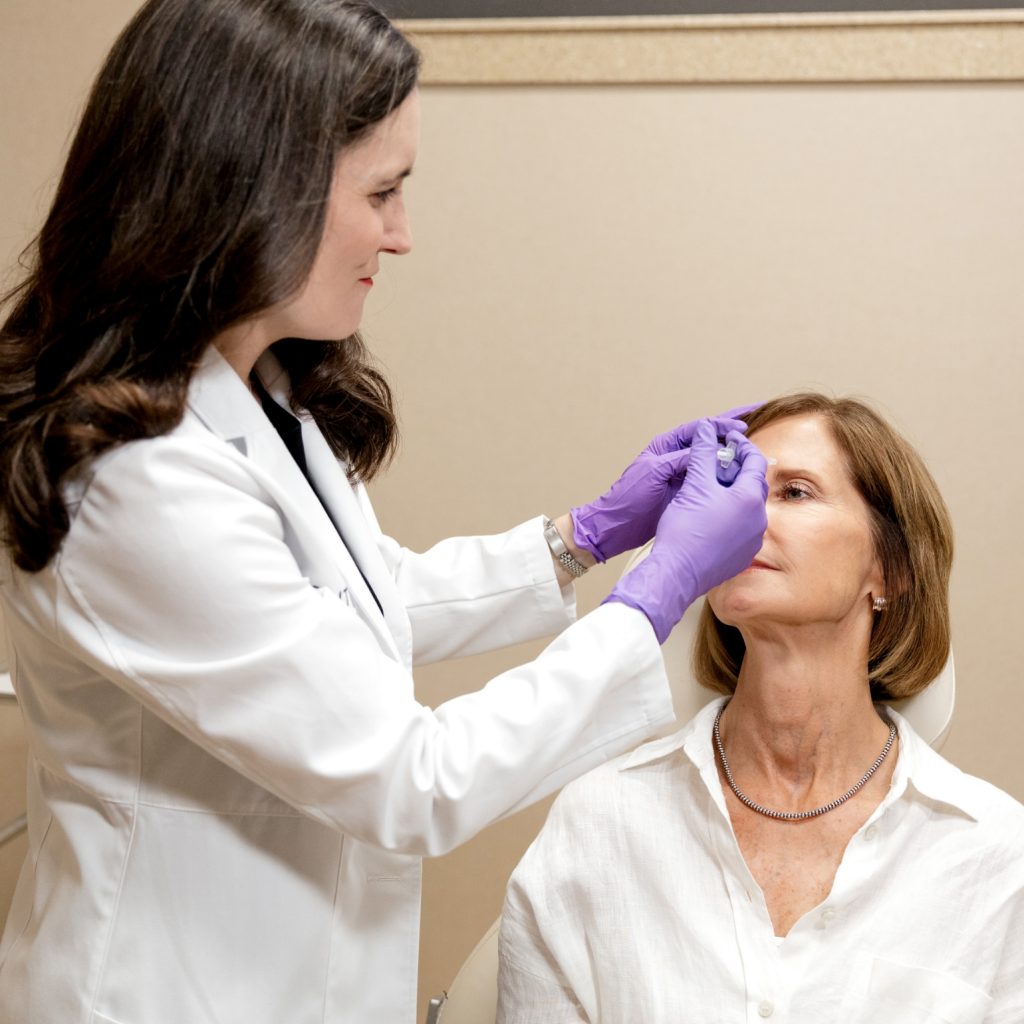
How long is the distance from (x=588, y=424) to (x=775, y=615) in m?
0.99

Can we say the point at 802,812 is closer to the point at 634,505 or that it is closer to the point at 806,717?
the point at 806,717

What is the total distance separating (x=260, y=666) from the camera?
39.3 inches

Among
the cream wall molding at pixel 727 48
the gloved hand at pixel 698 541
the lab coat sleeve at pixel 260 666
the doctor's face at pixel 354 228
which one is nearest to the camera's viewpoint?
the lab coat sleeve at pixel 260 666

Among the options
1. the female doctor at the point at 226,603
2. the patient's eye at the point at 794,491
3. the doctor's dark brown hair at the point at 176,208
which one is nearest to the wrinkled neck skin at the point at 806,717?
the patient's eye at the point at 794,491

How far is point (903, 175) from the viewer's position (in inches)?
89.4

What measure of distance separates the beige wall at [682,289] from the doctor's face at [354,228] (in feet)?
4.12

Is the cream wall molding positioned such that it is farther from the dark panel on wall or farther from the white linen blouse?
the white linen blouse

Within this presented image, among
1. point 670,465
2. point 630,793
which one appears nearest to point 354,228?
point 670,465

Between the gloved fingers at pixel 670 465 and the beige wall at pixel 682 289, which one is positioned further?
the beige wall at pixel 682 289

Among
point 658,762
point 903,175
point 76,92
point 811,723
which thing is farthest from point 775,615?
point 76,92

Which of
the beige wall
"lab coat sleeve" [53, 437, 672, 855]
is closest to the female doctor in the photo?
"lab coat sleeve" [53, 437, 672, 855]

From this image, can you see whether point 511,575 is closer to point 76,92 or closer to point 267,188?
point 267,188

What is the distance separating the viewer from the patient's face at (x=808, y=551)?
149 centimetres

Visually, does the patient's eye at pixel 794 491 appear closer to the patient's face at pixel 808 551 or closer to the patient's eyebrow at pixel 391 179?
the patient's face at pixel 808 551
